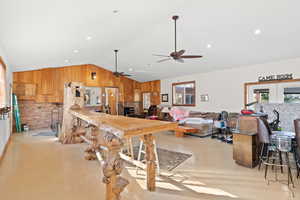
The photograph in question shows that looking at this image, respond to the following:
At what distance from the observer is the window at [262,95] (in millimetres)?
5857

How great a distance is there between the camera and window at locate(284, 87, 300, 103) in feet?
→ 17.0

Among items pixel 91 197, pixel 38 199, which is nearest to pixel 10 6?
pixel 38 199

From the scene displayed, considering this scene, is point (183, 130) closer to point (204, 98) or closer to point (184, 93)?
point (204, 98)

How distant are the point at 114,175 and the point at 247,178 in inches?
89.8

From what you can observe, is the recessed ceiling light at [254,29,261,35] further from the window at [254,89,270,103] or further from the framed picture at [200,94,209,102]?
the framed picture at [200,94,209,102]

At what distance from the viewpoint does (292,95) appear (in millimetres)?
5297

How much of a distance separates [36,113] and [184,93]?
7527 millimetres

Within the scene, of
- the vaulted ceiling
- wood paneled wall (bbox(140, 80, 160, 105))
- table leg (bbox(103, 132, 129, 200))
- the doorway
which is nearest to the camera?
table leg (bbox(103, 132, 129, 200))

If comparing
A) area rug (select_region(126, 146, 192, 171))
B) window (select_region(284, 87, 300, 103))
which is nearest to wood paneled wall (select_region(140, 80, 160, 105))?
area rug (select_region(126, 146, 192, 171))

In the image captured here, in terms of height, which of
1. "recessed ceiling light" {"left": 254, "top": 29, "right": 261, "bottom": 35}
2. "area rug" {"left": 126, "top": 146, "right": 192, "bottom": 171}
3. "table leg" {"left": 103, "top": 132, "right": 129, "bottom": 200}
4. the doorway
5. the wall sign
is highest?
"recessed ceiling light" {"left": 254, "top": 29, "right": 261, "bottom": 35}

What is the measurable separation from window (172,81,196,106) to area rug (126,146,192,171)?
4.81m

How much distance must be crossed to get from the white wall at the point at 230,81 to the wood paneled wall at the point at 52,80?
4.82 meters

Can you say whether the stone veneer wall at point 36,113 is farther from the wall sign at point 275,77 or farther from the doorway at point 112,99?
the wall sign at point 275,77

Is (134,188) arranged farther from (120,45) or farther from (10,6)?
(120,45)
